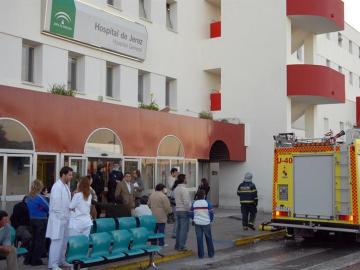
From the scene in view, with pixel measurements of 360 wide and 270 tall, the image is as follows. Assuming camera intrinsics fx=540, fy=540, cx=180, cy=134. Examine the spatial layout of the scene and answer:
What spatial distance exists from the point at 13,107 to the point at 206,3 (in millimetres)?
15817

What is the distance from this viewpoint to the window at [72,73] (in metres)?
20.2

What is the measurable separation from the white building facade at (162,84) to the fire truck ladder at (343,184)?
7.43m

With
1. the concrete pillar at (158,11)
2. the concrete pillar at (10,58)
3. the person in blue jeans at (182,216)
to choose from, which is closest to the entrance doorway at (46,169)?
the concrete pillar at (10,58)

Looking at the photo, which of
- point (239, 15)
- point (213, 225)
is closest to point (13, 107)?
point (213, 225)

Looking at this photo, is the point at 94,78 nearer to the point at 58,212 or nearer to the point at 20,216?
the point at 20,216

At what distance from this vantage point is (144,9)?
23844 millimetres

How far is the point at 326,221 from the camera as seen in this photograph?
14.3 meters

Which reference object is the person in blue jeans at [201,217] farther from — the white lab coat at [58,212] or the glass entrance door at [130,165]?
the glass entrance door at [130,165]

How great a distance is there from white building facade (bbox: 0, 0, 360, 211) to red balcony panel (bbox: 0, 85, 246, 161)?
4 centimetres

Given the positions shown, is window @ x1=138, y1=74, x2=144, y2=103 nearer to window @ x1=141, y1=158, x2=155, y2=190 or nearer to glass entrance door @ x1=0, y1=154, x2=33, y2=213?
window @ x1=141, y1=158, x2=155, y2=190

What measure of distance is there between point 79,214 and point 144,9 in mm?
15433

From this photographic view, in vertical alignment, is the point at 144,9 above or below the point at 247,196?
above

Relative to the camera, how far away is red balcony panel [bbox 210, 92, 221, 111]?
27.0 m

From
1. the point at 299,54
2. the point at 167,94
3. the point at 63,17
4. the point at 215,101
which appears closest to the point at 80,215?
the point at 63,17
